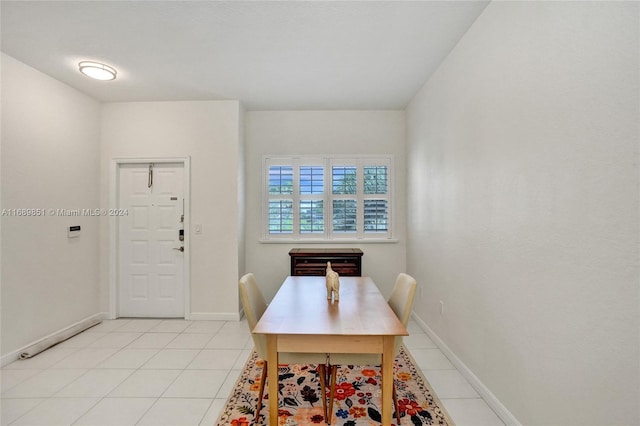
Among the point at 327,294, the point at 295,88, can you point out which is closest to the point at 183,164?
the point at 295,88

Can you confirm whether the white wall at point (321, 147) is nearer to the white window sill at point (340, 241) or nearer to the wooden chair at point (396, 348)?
the white window sill at point (340, 241)

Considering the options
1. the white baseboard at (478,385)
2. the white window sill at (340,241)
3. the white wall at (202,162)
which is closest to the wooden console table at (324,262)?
the white window sill at (340,241)

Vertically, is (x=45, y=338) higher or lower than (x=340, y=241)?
lower

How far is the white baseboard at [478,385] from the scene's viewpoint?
1.85 metres

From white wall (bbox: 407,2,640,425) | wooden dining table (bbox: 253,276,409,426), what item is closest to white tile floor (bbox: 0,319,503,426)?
white wall (bbox: 407,2,640,425)

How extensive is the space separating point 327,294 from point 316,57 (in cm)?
206

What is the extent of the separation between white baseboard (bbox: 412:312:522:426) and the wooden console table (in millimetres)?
1136

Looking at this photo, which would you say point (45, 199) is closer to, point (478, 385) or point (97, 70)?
point (97, 70)

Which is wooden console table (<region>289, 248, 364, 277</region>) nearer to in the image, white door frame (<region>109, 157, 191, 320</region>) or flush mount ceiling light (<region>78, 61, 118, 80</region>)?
white door frame (<region>109, 157, 191, 320</region>)

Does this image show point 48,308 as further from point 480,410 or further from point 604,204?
point 604,204

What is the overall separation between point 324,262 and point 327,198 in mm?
925

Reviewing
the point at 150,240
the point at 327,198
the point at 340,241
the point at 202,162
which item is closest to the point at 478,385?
the point at 340,241

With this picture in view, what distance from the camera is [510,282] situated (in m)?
1.83

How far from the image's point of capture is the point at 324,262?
3877mm
